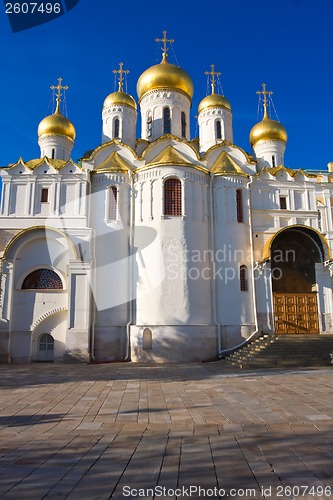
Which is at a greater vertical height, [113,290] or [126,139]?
[126,139]

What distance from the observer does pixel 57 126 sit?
22562 mm

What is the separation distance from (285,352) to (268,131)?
514 inches

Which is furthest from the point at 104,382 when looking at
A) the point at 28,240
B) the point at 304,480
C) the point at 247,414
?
the point at 28,240

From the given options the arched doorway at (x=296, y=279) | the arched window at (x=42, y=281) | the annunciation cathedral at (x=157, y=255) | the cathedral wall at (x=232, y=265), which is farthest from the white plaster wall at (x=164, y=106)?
the arched window at (x=42, y=281)

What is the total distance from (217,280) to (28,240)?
28.8 feet

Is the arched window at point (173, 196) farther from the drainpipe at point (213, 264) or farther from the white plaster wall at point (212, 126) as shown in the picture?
the white plaster wall at point (212, 126)

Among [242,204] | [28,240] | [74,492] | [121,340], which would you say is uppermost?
[242,204]

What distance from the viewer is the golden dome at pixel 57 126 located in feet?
74.1

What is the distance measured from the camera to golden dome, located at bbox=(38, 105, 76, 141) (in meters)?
22.6

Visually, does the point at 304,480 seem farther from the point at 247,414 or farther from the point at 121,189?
the point at 121,189

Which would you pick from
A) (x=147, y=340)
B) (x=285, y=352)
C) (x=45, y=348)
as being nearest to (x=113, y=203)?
(x=147, y=340)

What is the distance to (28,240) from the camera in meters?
18.4

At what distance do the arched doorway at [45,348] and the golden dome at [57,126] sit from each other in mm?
11264

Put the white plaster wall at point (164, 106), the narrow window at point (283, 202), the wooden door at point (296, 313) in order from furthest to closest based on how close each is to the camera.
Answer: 1. the white plaster wall at point (164, 106)
2. the narrow window at point (283, 202)
3. the wooden door at point (296, 313)
